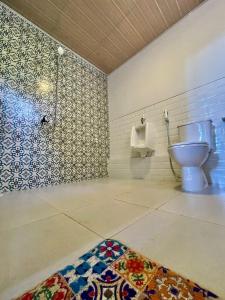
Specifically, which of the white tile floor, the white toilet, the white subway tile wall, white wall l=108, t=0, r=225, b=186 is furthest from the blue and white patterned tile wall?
the white toilet

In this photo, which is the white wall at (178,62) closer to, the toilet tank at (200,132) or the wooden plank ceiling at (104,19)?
the wooden plank ceiling at (104,19)

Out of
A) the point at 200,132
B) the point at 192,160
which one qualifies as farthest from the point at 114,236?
the point at 200,132

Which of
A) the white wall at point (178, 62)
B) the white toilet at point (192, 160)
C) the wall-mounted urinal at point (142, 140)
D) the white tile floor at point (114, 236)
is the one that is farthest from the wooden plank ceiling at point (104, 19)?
the white tile floor at point (114, 236)

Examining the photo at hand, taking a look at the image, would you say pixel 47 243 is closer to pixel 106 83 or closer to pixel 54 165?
pixel 54 165

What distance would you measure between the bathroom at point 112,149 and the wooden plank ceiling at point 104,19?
0.01 metres

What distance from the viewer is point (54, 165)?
6.11 ft

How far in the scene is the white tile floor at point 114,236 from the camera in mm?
380

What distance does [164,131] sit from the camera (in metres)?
1.97

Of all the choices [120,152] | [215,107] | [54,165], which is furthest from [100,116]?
[215,107]

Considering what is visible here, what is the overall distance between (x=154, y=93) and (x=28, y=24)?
6.24 feet

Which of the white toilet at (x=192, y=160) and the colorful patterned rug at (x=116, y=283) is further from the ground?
the white toilet at (x=192, y=160)

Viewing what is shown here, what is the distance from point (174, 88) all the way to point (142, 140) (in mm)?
819

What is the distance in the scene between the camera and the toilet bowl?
1.18 m

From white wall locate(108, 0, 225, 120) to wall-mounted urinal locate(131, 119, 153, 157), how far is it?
0.39m
